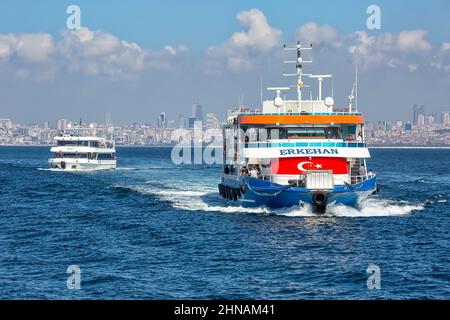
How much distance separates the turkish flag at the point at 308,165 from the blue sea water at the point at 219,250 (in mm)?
2968

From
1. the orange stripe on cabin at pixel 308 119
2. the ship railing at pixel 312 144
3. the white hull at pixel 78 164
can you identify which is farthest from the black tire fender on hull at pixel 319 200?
the white hull at pixel 78 164

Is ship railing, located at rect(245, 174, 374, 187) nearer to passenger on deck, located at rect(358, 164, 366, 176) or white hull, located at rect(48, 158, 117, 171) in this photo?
passenger on deck, located at rect(358, 164, 366, 176)

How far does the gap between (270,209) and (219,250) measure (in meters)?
14.8

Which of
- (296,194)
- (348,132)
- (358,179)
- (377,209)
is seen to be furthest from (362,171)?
(296,194)

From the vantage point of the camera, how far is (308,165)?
174ft

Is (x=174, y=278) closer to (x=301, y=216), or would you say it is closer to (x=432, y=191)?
(x=301, y=216)

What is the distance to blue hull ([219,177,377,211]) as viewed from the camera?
50.5 m

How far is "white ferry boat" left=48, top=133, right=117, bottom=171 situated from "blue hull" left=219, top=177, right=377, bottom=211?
87.1 meters

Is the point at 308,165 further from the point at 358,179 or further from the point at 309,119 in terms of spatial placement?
the point at 358,179

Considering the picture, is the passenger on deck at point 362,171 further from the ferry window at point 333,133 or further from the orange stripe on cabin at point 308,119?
the orange stripe on cabin at point 308,119

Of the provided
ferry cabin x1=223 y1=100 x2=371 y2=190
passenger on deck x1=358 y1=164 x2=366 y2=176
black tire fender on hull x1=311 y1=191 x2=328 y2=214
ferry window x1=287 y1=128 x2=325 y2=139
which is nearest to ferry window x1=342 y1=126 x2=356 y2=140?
ferry cabin x1=223 y1=100 x2=371 y2=190

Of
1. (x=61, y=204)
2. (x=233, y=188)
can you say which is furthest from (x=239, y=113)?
(x=61, y=204)

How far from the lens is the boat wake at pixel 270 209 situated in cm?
5250
